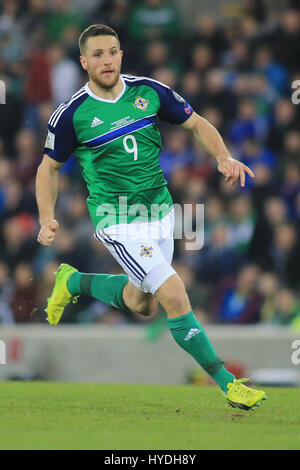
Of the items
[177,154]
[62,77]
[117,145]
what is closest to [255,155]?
[177,154]

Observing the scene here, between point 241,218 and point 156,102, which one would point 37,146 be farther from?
point 156,102

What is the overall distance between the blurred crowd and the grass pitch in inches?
119

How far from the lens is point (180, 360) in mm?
10812

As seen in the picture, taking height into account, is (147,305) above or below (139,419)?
above

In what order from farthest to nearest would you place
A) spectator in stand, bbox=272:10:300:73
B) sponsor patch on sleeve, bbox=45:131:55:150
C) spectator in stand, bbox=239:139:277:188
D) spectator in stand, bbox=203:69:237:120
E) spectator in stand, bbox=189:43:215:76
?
spectator in stand, bbox=189:43:215:76 → spectator in stand, bbox=272:10:300:73 → spectator in stand, bbox=203:69:237:120 → spectator in stand, bbox=239:139:277:188 → sponsor patch on sleeve, bbox=45:131:55:150

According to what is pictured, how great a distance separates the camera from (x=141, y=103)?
23.5 feet

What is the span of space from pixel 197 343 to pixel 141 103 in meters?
1.76

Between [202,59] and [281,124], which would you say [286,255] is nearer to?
[281,124]

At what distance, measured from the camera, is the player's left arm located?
6.83 m

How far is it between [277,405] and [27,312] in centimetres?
507

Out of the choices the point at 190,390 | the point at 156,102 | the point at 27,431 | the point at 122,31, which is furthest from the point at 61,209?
the point at 27,431

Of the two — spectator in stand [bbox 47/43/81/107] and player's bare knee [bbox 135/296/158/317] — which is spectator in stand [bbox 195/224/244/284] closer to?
spectator in stand [bbox 47/43/81/107]

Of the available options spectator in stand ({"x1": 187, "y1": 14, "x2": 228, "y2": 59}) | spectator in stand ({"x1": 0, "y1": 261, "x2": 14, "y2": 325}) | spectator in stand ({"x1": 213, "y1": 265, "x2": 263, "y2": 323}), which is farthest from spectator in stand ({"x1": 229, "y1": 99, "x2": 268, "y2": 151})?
spectator in stand ({"x1": 0, "y1": 261, "x2": 14, "y2": 325})

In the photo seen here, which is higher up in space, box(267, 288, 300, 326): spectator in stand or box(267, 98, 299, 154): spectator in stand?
box(267, 98, 299, 154): spectator in stand
